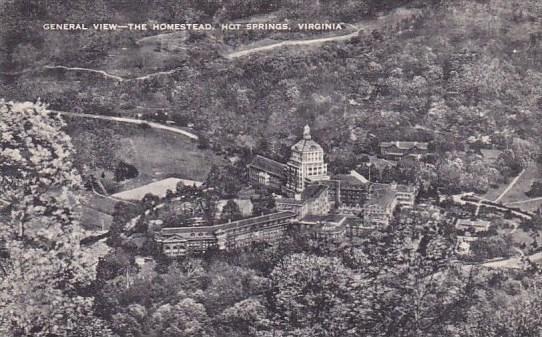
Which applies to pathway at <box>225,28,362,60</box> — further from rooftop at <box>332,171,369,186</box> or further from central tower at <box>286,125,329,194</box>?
rooftop at <box>332,171,369,186</box>

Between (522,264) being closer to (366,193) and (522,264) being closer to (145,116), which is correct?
(366,193)

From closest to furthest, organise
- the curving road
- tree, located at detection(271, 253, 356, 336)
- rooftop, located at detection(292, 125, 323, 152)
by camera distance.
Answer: tree, located at detection(271, 253, 356, 336)
rooftop, located at detection(292, 125, 323, 152)
the curving road

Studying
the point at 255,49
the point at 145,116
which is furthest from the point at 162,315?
the point at 255,49

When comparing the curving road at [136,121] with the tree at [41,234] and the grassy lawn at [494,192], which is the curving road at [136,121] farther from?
the grassy lawn at [494,192]

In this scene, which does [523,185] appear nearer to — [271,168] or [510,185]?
[510,185]

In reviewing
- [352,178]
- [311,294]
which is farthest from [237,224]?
[352,178]

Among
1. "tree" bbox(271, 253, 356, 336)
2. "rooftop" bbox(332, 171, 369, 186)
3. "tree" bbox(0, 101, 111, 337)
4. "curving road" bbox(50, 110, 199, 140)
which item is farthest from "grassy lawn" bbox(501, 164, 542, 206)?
"tree" bbox(0, 101, 111, 337)

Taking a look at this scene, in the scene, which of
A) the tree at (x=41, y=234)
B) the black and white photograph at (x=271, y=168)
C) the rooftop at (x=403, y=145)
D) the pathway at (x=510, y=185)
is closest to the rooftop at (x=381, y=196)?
the black and white photograph at (x=271, y=168)
